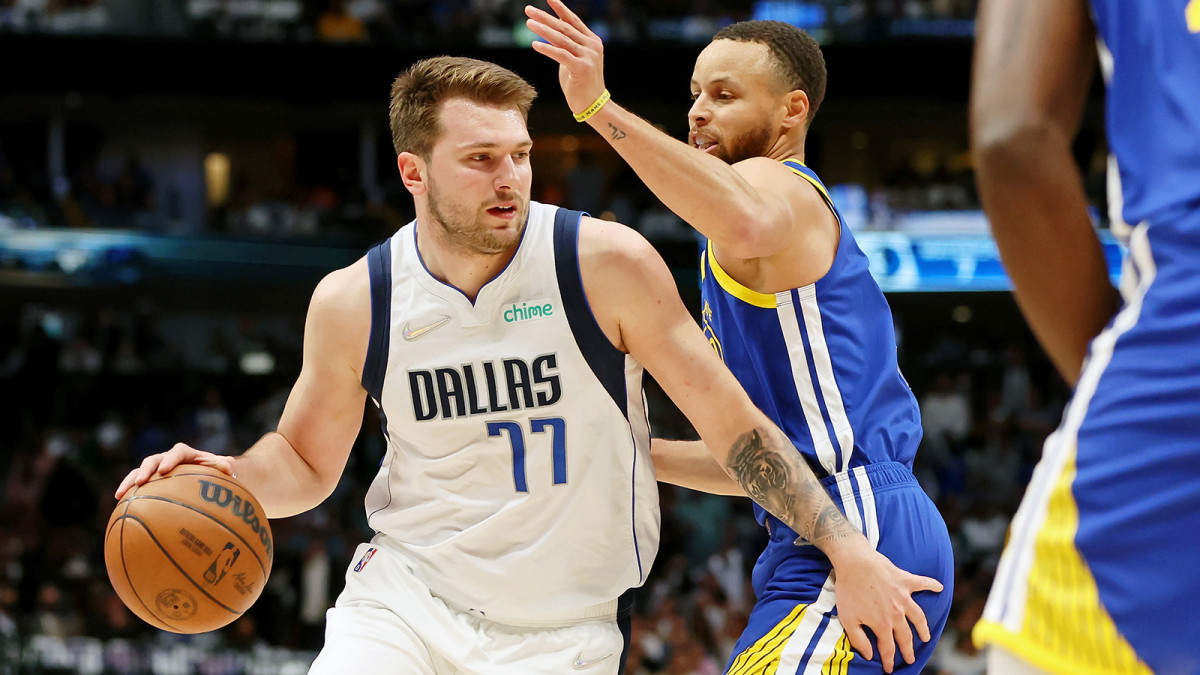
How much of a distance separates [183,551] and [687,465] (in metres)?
1.53

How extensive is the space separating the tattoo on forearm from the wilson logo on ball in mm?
1366

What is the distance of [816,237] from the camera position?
130 inches

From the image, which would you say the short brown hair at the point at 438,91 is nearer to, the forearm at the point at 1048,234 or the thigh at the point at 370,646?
the thigh at the point at 370,646

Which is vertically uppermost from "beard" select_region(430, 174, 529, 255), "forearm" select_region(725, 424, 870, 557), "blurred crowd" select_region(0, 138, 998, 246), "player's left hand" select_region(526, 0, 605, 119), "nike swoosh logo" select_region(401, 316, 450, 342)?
"player's left hand" select_region(526, 0, 605, 119)

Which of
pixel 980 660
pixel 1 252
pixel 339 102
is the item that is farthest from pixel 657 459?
pixel 339 102

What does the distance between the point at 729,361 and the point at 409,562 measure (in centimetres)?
111

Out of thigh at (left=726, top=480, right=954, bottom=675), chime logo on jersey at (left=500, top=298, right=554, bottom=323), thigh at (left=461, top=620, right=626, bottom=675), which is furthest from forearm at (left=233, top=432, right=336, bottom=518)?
thigh at (left=726, top=480, right=954, bottom=675)

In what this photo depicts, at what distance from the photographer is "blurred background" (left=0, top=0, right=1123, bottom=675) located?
1372cm

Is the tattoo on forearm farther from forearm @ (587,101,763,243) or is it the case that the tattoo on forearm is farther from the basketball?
the basketball

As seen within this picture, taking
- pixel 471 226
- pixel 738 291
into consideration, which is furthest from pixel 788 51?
pixel 471 226

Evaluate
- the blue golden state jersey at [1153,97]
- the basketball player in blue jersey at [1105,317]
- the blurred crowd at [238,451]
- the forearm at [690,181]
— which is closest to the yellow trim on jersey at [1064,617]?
the basketball player in blue jersey at [1105,317]

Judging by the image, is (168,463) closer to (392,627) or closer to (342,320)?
(342,320)

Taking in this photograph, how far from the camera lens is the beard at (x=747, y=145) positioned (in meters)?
3.62

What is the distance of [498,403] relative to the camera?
3.47m
